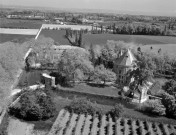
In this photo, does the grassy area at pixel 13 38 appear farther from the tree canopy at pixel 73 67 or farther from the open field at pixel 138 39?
the tree canopy at pixel 73 67

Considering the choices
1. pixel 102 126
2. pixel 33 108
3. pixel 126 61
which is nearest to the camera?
pixel 102 126

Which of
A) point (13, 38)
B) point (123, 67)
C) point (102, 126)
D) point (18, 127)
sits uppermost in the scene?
point (13, 38)

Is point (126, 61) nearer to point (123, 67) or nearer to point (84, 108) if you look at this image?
point (123, 67)

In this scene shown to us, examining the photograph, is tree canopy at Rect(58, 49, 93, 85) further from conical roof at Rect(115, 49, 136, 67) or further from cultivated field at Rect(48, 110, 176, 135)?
cultivated field at Rect(48, 110, 176, 135)

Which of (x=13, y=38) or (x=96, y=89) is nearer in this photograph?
(x=96, y=89)

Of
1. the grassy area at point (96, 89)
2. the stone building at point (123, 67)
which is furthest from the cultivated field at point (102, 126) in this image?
the stone building at point (123, 67)

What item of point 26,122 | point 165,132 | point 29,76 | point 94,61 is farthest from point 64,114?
point 94,61

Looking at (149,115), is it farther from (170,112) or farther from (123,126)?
(123,126)

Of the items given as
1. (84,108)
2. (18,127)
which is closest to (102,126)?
(84,108)
